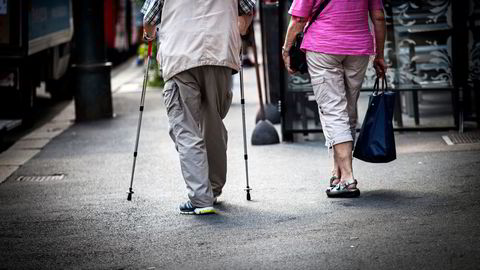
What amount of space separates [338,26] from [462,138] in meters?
3.14

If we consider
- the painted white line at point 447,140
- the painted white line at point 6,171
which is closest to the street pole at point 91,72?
the painted white line at point 6,171

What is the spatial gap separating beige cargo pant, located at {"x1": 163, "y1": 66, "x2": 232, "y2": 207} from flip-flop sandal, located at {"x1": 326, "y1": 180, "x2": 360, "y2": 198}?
2.94ft

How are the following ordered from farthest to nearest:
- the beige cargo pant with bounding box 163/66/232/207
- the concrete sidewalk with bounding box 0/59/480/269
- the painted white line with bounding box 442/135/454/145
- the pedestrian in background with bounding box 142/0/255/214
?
the painted white line with bounding box 442/135/454/145
the beige cargo pant with bounding box 163/66/232/207
the pedestrian in background with bounding box 142/0/255/214
the concrete sidewalk with bounding box 0/59/480/269

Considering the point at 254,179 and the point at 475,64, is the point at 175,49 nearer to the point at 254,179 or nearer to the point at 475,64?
the point at 254,179

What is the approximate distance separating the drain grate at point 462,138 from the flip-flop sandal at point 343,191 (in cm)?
264

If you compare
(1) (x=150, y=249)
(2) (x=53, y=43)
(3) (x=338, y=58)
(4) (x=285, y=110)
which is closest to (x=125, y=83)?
(2) (x=53, y=43)

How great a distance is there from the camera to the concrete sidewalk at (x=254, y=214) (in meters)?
5.35

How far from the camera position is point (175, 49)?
6504mm

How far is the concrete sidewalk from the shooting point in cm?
535

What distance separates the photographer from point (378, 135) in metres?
7.08

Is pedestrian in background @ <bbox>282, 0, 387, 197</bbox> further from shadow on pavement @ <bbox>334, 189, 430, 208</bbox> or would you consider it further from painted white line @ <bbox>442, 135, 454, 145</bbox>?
painted white line @ <bbox>442, 135, 454, 145</bbox>

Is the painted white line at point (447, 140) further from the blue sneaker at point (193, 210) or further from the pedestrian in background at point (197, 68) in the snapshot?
the blue sneaker at point (193, 210)

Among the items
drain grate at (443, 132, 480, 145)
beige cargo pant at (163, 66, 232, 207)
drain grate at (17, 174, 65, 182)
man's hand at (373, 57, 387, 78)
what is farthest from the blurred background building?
beige cargo pant at (163, 66, 232, 207)

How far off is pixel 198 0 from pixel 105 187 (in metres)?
2.18
